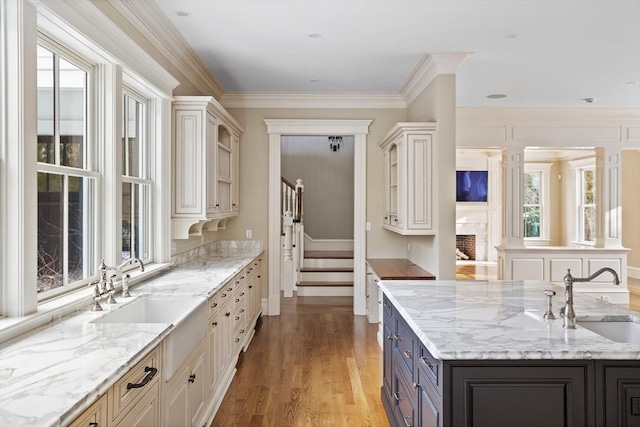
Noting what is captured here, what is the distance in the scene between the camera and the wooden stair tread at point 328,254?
25.8ft

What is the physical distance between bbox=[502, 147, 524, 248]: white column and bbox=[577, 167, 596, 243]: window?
4.01 meters

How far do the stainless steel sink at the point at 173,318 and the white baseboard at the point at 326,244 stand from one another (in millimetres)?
6226

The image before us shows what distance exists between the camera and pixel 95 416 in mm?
1383

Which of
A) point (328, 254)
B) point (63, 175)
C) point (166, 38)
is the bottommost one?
point (328, 254)

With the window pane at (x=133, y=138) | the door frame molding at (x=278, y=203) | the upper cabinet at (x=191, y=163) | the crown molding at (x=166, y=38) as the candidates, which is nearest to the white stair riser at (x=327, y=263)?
the door frame molding at (x=278, y=203)

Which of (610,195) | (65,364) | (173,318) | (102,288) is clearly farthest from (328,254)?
(65,364)

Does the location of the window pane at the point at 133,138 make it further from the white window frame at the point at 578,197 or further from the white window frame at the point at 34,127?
the white window frame at the point at 578,197

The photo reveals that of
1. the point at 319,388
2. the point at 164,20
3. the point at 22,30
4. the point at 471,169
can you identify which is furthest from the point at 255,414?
the point at 471,169

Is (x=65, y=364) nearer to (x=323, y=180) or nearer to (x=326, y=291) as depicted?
(x=326, y=291)

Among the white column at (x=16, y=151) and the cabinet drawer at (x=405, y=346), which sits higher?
the white column at (x=16, y=151)

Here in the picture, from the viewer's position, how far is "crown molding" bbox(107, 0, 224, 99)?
10.1ft

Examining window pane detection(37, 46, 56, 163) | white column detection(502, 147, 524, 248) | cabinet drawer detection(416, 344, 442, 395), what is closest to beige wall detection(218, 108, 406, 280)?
white column detection(502, 147, 524, 248)

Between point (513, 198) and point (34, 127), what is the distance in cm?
642

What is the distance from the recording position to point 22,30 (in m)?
1.97
